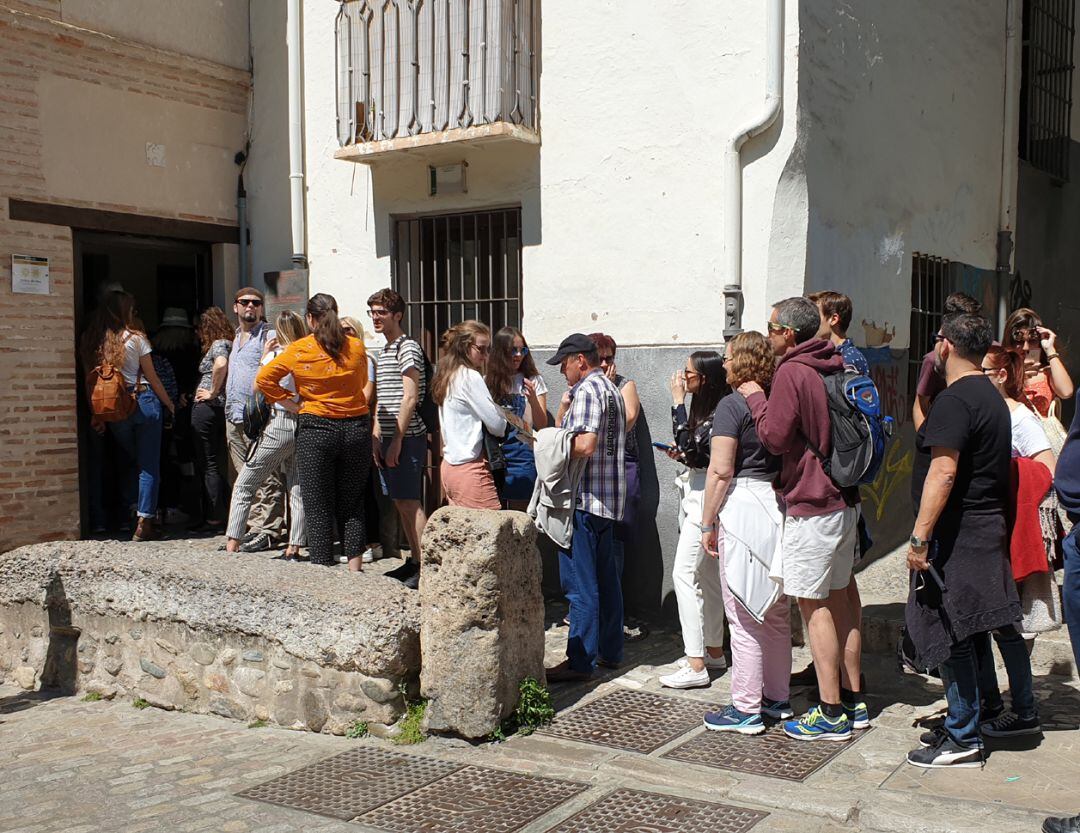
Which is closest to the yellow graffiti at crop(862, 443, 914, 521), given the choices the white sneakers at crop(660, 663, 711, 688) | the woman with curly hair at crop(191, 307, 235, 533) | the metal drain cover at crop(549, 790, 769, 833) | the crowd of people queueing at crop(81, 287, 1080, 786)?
the crowd of people queueing at crop(81, 287, 1080, 786)

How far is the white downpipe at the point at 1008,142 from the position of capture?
32.4ft

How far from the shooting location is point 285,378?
289 inches

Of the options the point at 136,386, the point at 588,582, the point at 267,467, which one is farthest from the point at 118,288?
the point at 588,582

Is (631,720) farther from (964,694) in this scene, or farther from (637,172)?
(637,172)

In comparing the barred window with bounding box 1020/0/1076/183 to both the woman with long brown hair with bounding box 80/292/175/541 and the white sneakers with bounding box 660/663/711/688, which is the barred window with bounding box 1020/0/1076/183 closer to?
the white sneakers with bounding box 660/663/711/688

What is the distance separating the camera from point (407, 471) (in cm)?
758

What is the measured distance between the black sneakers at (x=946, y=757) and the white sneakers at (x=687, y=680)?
1401 millimetres

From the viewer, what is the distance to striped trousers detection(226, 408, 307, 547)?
25.8 ft

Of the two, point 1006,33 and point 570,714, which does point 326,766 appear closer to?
point 570,714

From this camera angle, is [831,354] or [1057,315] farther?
[1057,315]

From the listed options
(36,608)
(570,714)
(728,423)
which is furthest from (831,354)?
(36,608)

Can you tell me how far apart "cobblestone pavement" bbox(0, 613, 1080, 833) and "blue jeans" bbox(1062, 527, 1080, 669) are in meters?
0.73

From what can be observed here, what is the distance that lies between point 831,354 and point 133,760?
3700 millimetres

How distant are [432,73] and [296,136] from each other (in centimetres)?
161
